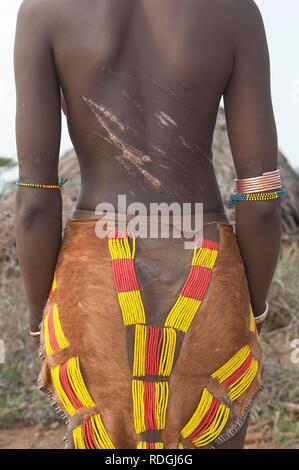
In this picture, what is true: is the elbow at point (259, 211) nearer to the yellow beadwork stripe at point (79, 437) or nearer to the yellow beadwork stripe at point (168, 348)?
the yellow beadwork stripe at point (168, 348)

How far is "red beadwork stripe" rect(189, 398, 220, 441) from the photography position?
2.26 meters

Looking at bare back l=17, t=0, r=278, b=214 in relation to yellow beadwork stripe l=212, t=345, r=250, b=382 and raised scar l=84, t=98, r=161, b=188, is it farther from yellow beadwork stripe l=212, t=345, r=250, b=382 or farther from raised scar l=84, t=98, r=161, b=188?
yellow beadwork stripe l=212, t=345, r=250, b=382

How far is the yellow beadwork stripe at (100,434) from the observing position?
223 centimetres

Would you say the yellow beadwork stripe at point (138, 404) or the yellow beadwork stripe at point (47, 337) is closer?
the yellow beadwork stripe at point (138, 404)

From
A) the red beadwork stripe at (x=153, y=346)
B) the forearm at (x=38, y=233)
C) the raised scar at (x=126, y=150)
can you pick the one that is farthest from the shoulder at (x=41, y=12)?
the red beadwork stripe at (x=153, y=346)

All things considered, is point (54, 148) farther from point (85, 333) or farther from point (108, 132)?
point (85, 333)

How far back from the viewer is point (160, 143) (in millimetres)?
2273

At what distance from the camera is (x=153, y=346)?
7.14ft

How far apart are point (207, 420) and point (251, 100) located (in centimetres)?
102

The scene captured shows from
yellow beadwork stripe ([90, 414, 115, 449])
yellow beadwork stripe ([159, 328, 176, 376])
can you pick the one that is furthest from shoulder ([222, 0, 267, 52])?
yellow beadwork stripe ([90, 414, 115, 449])

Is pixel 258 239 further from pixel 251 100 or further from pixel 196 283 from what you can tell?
pixel 251 100

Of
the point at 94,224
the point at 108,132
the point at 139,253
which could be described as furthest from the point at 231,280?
the point at 108,132

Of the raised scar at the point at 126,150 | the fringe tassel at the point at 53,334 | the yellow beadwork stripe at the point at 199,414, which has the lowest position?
the yellow beadwork stripe at the point at 199,414
